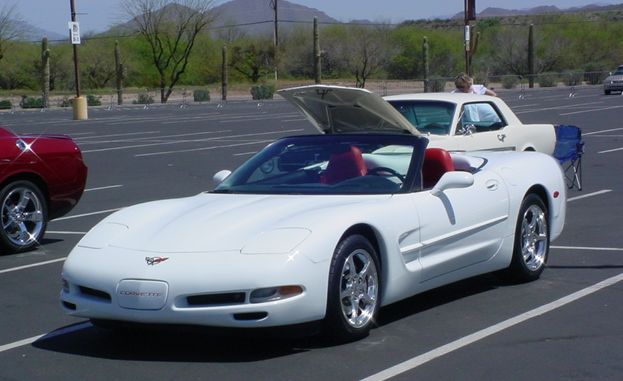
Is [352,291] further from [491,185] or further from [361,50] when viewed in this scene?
[361,50]

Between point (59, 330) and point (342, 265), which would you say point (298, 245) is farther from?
point (59, 330)

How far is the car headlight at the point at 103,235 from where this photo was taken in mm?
7039

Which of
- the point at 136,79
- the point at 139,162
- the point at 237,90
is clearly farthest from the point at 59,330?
the point at 136,79

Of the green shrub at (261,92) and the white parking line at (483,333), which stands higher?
the green shrub at (261,92)

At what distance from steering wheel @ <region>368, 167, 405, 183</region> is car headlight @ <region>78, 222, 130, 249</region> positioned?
1.86 m

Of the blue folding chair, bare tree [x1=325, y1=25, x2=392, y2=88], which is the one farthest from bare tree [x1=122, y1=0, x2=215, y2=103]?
the blue folding chair

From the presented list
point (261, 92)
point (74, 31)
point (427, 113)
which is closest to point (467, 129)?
point (427, 113)

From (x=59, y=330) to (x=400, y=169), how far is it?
8.97 ft

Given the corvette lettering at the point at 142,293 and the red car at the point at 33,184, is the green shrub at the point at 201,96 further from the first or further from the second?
the corvette lettering at the point at 142,293

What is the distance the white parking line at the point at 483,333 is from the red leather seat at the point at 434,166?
1.25m

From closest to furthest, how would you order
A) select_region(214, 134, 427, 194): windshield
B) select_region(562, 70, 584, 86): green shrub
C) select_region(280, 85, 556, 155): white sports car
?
1. select_region(214, 134, 427, 194): windshield
2. select_region(280, 85, 556, 155): white sports car
3. select_region(562, 70, 584, 86): green shrub

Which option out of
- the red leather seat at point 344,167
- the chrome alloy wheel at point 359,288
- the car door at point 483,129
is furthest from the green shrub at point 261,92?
the chrome alloy wheel at point 359,288

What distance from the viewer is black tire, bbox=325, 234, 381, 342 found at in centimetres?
667

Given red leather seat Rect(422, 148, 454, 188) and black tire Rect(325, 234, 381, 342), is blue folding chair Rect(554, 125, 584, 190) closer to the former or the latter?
red leather seat Rect(422, 148, 454, 188)
